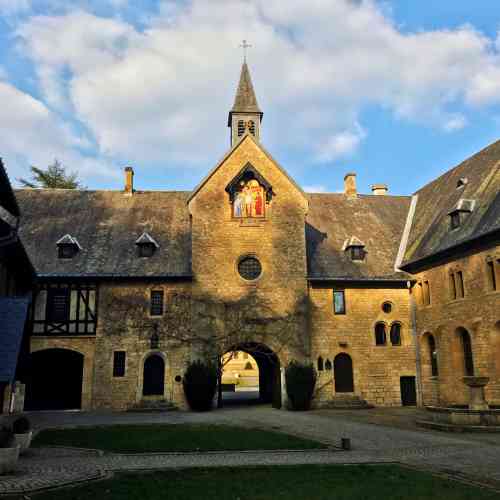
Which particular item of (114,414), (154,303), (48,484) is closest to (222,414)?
(114,414)

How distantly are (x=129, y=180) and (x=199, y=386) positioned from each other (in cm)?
1489

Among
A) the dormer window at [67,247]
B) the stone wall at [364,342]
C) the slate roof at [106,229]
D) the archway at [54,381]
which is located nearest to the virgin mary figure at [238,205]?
the slate roof at [106,229]

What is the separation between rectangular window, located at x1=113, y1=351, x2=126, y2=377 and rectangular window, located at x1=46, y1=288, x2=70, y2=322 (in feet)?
10.3

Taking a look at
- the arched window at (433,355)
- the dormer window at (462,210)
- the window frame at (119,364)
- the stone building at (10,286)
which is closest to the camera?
the stone building at (10,286)

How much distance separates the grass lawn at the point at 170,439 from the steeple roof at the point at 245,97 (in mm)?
21738

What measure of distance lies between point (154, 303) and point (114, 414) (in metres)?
5.82

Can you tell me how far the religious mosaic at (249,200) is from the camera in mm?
28500

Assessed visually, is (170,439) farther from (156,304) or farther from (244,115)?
(244,115)

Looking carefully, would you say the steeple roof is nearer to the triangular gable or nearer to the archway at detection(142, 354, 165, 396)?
the triangular gable

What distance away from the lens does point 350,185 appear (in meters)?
36.2

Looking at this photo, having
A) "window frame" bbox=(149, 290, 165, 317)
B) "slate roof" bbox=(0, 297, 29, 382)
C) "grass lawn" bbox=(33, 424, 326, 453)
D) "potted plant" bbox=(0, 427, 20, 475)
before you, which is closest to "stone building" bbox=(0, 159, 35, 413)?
"slate roof" bbox=(0, 297, 29, 382)

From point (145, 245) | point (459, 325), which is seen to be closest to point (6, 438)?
point (145, 245)

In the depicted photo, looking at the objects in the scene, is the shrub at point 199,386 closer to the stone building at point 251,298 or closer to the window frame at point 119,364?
the stone building at point 251,298

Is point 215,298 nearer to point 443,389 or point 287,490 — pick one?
point 443,389
